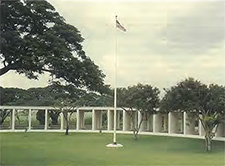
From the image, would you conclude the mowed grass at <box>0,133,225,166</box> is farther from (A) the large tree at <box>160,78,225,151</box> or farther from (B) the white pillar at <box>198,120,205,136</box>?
(B) the white pillar at <box>198,120,205,136</box>

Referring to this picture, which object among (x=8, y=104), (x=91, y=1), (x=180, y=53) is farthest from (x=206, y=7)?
(x=8, y=104)

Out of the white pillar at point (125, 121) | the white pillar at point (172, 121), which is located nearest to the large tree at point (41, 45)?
the white pillar at point (125, 121)

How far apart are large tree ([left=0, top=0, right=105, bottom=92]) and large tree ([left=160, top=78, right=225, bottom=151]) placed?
6.27ft

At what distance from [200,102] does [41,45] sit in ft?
11.2

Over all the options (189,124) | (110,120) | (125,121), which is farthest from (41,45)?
(189,124)

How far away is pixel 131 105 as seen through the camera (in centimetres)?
721

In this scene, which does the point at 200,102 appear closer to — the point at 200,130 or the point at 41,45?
the point at 200,130

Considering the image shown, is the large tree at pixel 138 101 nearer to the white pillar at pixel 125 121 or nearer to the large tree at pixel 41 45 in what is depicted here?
the white pillar at pixel 125 121

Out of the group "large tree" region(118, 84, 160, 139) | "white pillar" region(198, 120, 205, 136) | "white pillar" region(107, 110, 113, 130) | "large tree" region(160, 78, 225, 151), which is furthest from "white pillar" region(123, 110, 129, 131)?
"white pillar" region(198, 120, 205, 136)

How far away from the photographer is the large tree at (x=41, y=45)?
512 cm

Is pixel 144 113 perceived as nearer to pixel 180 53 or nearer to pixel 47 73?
pixel 180 53

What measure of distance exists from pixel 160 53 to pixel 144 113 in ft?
6.54

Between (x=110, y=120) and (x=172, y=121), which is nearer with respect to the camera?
(x=110, y=120)

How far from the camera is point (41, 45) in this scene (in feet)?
17.2
